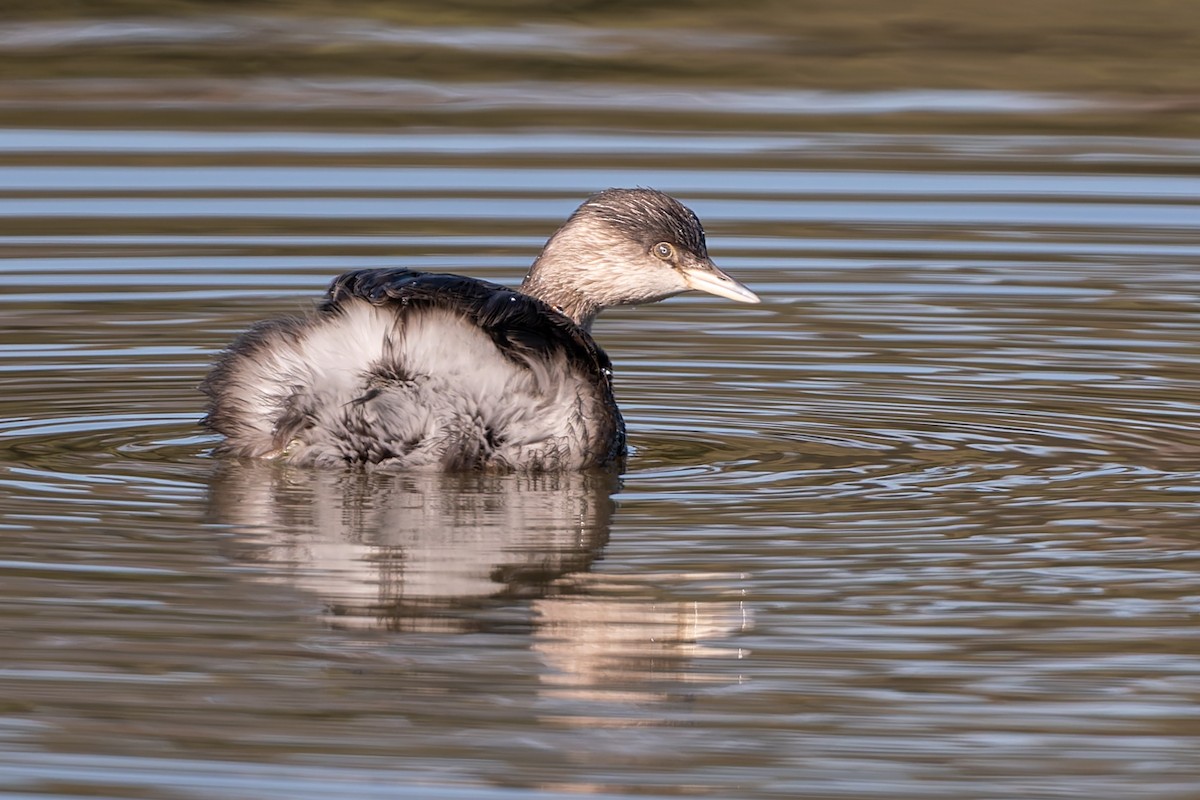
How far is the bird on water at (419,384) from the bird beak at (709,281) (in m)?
0.77

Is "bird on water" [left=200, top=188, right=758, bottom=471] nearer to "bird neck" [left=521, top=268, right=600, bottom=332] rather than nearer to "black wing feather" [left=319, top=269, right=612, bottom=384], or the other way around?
"black wing feather" [left=319, top=269, right=612, bottom=384]

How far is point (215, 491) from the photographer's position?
7.02 m

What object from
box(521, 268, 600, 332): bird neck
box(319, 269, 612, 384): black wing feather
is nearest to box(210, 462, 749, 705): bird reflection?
box(319, 269, 612, 384): black wing feather

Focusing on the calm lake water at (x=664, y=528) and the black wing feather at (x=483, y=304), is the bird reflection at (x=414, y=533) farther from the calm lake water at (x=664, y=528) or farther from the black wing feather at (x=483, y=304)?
the black wing feather at (x=483, y=304)

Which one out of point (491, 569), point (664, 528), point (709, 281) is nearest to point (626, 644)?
point (491, 569)

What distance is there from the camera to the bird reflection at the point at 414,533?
5859 mm

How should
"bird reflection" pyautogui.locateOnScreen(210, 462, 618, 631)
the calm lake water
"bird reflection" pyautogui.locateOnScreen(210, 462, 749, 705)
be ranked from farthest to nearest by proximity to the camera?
"bird reflection" pyautogui.locateOnScreen(210, 462, 618, 631), "bird reflection" pyautogui.locateOnScreen(210, 462, 749, 705), the calm lake water

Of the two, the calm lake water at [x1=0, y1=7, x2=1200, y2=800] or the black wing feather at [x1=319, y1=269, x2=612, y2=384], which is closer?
the calm lake water at [x1=0, y1=7, x2=1200, y2=800]

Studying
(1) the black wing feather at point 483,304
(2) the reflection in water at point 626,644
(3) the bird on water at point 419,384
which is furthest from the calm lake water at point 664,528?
(1) the black wing feather at point 483,304

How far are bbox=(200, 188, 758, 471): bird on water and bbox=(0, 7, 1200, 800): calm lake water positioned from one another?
0.37 feet

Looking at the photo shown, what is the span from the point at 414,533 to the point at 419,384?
0.52 meters

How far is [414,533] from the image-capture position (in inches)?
254

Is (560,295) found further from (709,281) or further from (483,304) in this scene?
(483,304)

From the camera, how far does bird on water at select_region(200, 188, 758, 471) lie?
267 inches
